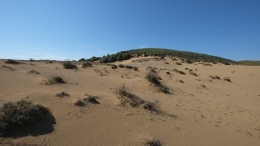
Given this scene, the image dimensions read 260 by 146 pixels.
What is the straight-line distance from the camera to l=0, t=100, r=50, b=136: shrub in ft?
16.3

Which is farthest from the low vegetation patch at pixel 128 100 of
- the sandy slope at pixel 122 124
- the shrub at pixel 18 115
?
the shrub at pixel 18 115

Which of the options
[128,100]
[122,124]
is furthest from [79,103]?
[128,100]

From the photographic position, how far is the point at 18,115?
17.4ft

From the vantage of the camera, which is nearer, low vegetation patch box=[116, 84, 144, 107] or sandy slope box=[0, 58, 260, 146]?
sandy slope box=[0, 58, 260, 146]

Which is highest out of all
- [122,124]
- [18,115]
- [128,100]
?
[18,115]

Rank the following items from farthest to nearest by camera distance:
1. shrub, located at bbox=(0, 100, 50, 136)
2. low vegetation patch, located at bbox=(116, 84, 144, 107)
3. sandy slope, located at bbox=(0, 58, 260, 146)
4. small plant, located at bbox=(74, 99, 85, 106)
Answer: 1. low vegetation patch, located at bbox=(116, 84, 144, 107)
2. small plant, located at bbox=(74, 99, 85, 106)
3. sandy slope, located at bbox=(0, 58, 260, 146)
4. shrub, located at bbox=(0, 100, 50, 136)

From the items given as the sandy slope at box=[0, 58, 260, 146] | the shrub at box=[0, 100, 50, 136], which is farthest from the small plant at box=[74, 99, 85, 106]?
the shrub at box=[0, 100, 50, 136]

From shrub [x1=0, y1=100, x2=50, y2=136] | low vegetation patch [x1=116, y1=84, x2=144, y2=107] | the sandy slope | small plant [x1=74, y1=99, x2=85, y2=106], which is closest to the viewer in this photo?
shrub [x1=0, y1=100, x2=50, y2=136]

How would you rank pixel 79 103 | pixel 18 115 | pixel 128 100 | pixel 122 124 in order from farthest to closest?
1. pixel 128 100
2. pixel 79 103
3. pixel 122 124
4. pixel 18 115

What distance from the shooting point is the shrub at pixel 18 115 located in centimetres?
496

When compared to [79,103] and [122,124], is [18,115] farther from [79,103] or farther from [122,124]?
[122,124]

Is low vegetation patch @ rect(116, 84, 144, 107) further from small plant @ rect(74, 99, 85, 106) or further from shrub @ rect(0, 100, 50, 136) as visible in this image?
shrub @ rect(0, 100, 50, 136)

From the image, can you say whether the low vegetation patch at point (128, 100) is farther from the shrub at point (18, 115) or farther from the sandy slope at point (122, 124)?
the shrub at point (18, 115)

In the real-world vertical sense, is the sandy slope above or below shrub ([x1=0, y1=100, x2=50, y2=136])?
below
